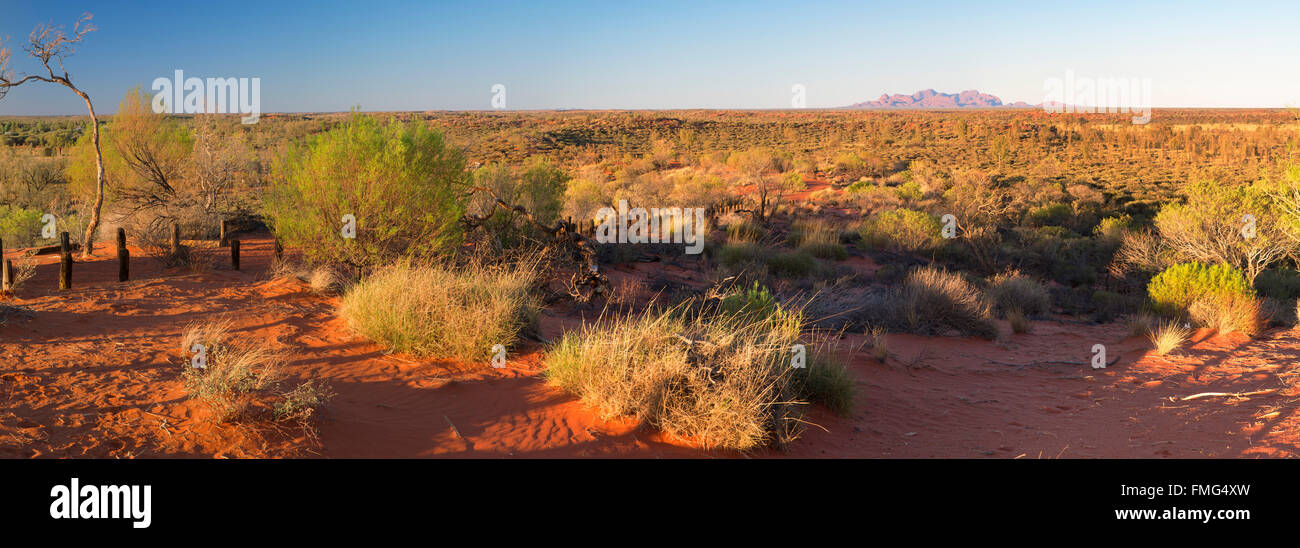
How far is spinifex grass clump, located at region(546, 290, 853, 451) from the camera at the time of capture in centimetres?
472

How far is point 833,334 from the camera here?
8805mm

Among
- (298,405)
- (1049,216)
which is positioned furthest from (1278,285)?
(298,405)

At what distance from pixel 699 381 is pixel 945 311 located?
586 cm

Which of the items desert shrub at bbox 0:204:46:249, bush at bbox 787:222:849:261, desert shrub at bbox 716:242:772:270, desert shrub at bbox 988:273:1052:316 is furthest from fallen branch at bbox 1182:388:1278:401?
desert shrub at bbox 0:204:46:249

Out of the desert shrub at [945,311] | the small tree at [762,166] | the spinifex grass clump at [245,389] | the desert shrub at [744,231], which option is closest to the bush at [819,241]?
the desert shrub at [744,231]

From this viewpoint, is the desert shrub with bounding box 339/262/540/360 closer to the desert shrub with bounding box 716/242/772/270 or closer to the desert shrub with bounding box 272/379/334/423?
the desert shrub with bounding box 272/379/334/423

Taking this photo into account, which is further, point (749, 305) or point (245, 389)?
point (749, 305)

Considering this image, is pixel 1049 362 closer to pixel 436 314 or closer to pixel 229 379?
pixel 436 314

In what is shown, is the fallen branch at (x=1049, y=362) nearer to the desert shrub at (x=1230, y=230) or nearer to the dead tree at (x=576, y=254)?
the dead tree at (x=576, y=254)

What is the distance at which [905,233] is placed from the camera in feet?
52.3

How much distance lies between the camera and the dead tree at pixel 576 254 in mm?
9094

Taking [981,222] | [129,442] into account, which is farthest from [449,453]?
[981,222]

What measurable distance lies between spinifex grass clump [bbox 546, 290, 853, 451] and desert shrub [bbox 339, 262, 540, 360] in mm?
828
